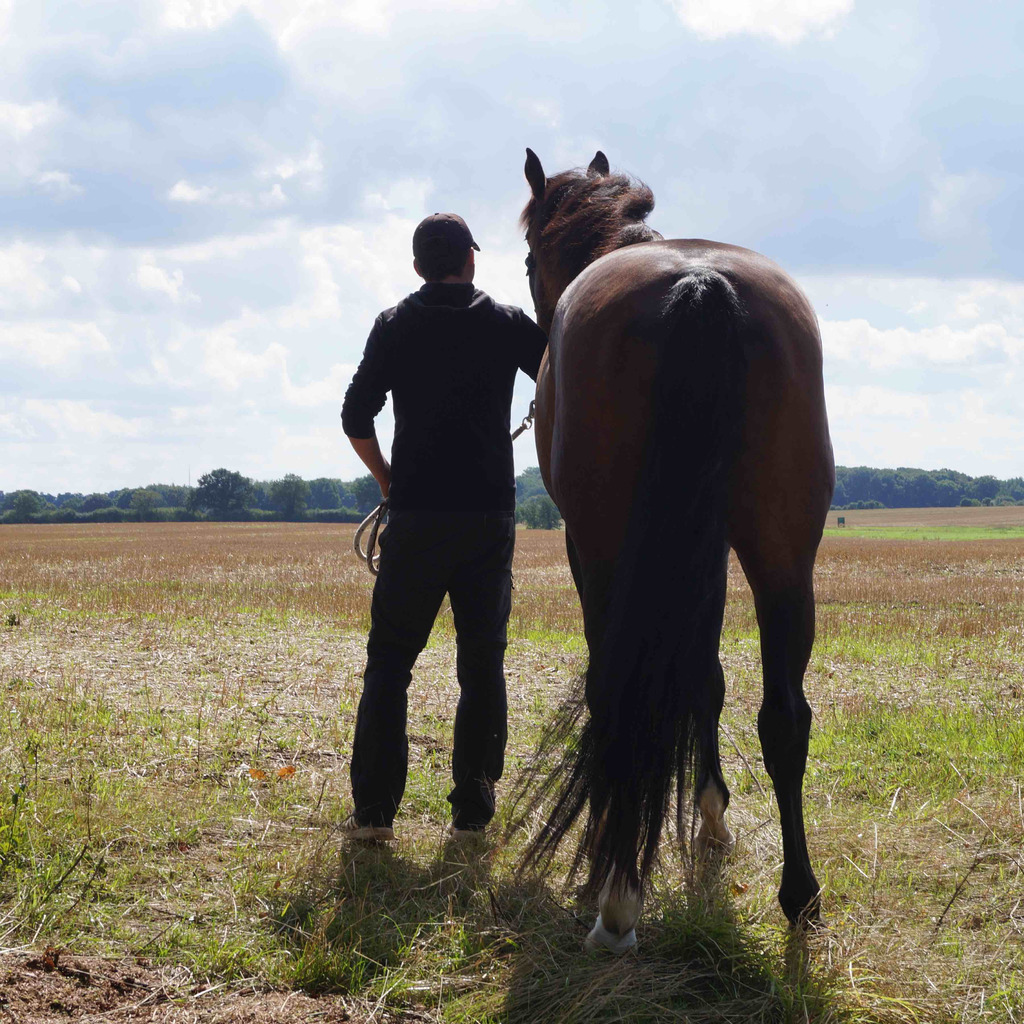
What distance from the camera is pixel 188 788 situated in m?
3.72

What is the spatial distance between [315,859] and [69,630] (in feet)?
22.3

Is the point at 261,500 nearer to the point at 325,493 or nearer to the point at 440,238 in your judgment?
the point at 325,493

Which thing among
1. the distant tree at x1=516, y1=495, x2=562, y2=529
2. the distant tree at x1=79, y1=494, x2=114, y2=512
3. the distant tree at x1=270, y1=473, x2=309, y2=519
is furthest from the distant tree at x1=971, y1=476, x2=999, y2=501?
the distant tree at x1=79, y1=494, x2=114, y2=512

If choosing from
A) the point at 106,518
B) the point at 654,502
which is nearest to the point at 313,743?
the point at 654,502

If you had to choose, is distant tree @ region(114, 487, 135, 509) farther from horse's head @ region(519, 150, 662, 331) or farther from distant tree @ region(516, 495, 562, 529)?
horse's head @ region(519, 150, 662, 331)

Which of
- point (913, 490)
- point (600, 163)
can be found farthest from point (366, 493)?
point (600, 163)

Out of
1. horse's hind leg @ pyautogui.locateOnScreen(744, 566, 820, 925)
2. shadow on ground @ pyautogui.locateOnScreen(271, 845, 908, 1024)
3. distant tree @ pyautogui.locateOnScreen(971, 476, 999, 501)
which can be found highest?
distant tree @ pyautogui.locateOnScreen(971, 476, 999, 501)

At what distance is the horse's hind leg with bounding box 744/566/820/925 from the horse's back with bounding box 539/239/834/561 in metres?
0.14

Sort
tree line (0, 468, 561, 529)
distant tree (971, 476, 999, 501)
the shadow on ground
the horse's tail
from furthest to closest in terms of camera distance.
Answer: distant tree (971, 476, 999, 501) < tree line (0, 468, 561, 529) < the horse's tail < the shadow on ground

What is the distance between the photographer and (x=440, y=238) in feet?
10.9

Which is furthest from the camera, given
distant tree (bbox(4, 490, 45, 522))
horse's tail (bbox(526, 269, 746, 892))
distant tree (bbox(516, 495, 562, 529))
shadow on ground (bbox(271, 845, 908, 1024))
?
distant tree (bbox(4, 490, 45, 522))

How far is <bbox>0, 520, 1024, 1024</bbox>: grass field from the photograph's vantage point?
2.19 meters

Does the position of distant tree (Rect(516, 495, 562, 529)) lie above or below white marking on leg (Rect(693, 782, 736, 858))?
above

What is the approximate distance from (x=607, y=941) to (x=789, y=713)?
0.81 m
